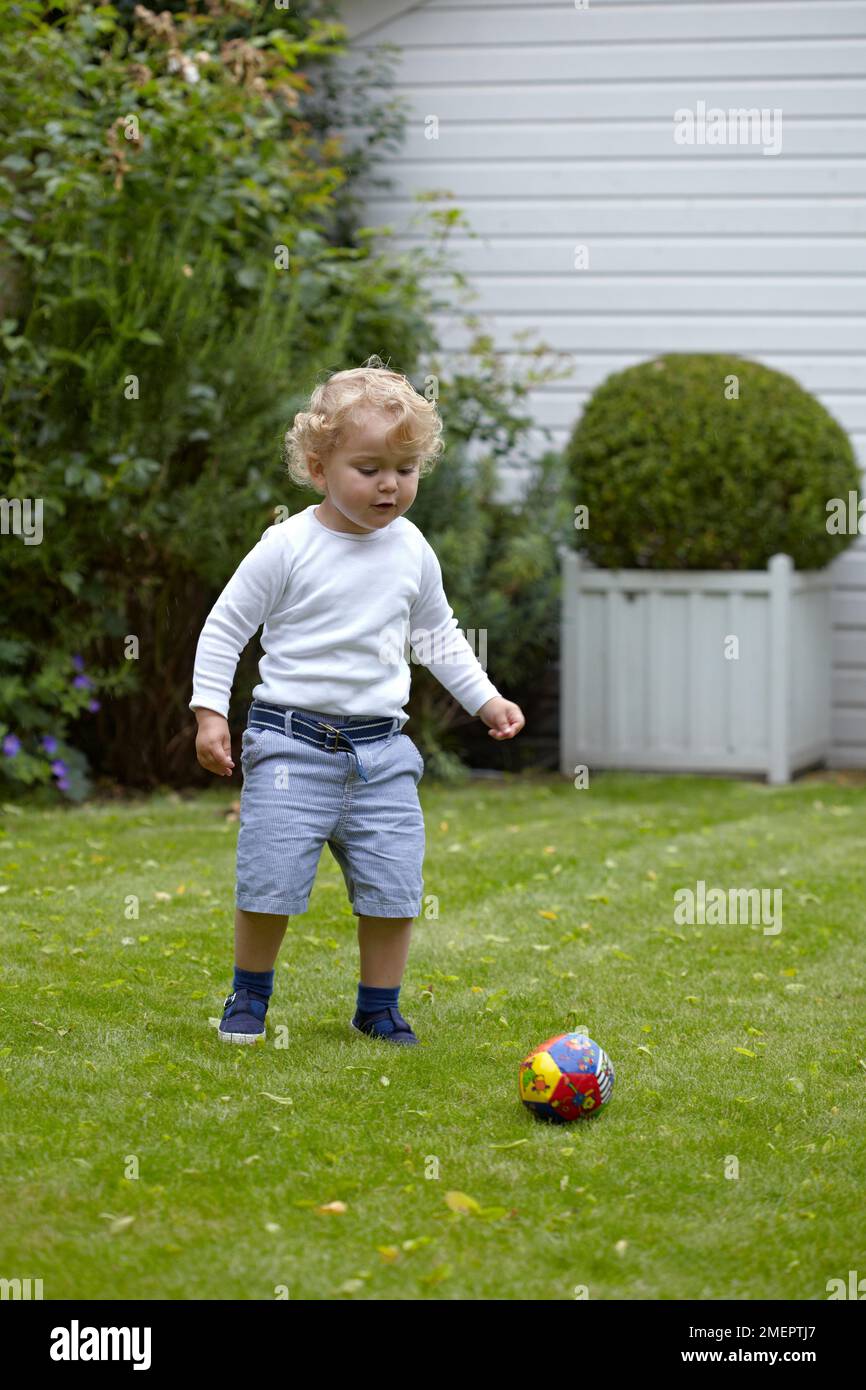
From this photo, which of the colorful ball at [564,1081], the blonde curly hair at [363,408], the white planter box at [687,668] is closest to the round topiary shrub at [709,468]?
the white planter box at [687,668]

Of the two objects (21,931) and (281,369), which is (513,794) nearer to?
(281,369)

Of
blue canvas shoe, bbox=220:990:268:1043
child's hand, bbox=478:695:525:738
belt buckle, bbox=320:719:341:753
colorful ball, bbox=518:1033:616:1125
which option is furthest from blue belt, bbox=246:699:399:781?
colorful ball, bbox=518:1033:616:1125

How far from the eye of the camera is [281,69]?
6934 millimetres

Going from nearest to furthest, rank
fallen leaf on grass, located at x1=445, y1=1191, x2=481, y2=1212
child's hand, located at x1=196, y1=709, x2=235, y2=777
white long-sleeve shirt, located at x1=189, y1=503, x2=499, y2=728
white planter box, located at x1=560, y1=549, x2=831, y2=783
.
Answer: fallen leaf on grass, located at x1=445, y1=1191, x2=481, y2=1212
child's hand, located at x1=196, y1=709, x2=235, y2=777
white long-sleeve shirt, located at x1=189, y1=503, x2=499, y2=728
white planter box, located at x1=560, y1=549, x2=831, y2=783

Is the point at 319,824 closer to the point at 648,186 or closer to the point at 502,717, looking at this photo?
the point at 502,717

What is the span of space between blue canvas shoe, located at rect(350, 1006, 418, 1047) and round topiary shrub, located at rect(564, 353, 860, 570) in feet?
14.6

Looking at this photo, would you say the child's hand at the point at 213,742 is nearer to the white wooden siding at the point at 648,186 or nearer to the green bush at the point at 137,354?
the green bush at the point at 137,354

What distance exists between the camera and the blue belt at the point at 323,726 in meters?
3.39

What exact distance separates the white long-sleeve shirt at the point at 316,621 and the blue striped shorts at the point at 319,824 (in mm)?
62

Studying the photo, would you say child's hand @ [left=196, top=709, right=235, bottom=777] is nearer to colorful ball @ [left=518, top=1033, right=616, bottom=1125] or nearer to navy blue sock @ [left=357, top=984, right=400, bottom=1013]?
navy blue sock @ [left=357, top=984, right=400, bottom=1013]

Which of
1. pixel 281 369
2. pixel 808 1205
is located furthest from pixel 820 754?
pixel 808 1205

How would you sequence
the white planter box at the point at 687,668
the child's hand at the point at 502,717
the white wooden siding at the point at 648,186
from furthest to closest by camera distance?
1. the white wooden siding at the point at 648,186
2. the white planter box at the point at 687,668
3. the child's hand at the point at 502,717

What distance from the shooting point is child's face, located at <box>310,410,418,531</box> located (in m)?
3.28
